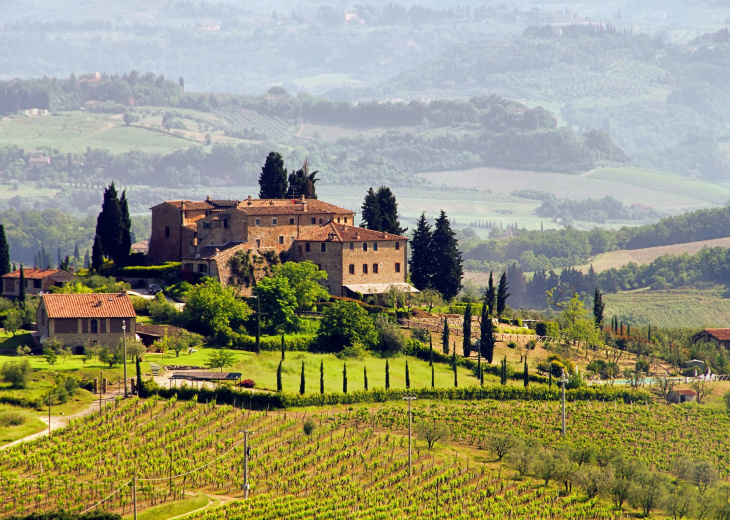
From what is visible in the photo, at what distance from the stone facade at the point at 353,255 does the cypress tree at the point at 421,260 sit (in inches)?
151

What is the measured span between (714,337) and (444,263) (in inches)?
1065

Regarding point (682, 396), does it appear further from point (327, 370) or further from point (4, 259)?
point (4, 259)

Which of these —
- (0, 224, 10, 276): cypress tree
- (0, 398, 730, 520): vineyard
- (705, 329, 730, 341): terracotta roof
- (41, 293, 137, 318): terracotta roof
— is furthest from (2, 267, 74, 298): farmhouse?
(705, 329, 730, 341): terracotta roof

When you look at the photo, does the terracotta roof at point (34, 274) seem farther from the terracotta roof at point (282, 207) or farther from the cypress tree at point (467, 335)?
the cypress tree at point (467, 335)

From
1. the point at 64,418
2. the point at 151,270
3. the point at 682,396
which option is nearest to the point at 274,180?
the point at 151,270

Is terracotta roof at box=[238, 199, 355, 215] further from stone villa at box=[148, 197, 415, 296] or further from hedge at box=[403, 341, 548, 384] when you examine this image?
hedge at box=[403, 341, 548, 384]

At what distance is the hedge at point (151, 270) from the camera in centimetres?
11488

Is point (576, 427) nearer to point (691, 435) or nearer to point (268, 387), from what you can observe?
point (691, 435)

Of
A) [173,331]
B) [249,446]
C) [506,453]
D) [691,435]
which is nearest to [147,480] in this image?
[249,446]

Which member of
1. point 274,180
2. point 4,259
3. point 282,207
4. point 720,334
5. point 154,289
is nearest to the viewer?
point 154,289

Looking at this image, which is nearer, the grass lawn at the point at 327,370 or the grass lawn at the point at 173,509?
the grass lawn at the point at 173,509

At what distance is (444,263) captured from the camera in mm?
121500

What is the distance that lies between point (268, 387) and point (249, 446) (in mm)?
12753

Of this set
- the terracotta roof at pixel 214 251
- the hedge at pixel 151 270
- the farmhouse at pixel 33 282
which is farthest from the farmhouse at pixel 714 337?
the farmhouse at pixel 33 282
